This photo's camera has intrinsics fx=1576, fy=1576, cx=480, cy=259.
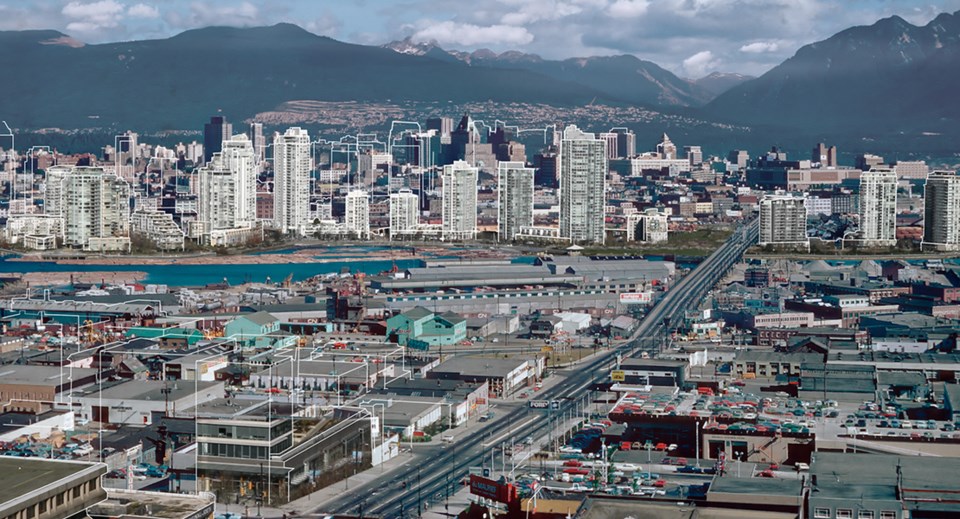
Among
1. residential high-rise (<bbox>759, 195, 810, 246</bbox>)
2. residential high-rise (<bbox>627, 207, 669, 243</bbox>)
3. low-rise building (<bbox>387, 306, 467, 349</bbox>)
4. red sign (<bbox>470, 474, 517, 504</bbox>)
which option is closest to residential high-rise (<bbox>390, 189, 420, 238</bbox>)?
residential high-rise (<bbox>627, 207, 669, 243</bbox>)

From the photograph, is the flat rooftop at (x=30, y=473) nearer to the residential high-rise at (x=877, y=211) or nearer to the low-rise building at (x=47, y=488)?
the low-rise building at (x=47, y=488)

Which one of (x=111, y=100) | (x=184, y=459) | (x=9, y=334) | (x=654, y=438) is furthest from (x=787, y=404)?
(x=111, y=100)

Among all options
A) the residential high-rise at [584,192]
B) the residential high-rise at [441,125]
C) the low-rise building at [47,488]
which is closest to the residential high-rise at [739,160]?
the residential high-rise at [441,125]

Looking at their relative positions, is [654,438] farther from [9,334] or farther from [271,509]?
[9,334]

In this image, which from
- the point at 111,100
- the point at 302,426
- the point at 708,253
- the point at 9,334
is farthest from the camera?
the point at 111,100

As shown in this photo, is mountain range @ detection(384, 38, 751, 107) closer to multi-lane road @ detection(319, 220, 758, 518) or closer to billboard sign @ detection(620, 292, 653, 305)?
billboard sign @ detection(620, 292, 653, 305)

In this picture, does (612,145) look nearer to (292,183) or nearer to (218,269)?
(292,183)
